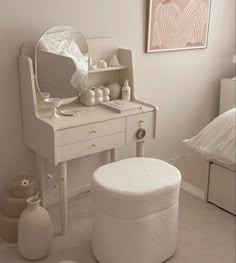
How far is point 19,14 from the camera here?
94.1 inches

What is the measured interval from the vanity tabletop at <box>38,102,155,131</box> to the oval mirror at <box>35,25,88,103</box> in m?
0.10

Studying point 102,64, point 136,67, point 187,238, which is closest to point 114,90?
point 102,64

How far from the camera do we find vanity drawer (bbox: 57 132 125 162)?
2303 millimetres

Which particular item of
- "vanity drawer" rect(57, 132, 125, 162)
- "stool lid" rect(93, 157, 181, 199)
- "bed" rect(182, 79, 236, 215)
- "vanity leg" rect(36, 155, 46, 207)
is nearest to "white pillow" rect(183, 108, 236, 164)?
"bed" rect(182, 79, 236, 215)

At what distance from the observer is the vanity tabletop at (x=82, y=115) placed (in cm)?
232

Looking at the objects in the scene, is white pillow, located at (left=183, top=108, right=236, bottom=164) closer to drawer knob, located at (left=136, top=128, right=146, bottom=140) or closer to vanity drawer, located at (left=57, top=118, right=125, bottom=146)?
drawer knob, located at (left=136, top=128, right=146, bottom=140)

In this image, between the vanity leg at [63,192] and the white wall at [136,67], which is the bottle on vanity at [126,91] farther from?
the vanity leg at [63,192]

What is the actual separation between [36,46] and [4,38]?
7.6 inches

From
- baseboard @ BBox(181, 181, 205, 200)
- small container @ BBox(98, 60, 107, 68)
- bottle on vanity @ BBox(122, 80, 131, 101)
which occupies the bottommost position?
baseboard @ BBox(181, 181, 205, 200)

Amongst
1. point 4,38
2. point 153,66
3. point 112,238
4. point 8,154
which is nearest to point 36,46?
point 4,38

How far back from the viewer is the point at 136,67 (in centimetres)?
304

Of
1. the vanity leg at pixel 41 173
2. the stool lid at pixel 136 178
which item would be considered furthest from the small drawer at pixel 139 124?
the vanity leg at pixel 41 173

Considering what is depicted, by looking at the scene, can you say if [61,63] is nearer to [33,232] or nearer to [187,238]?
[33,232]

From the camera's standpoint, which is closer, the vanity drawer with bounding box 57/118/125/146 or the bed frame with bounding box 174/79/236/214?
the vanity drawer with bounding box 57/118/125/146
